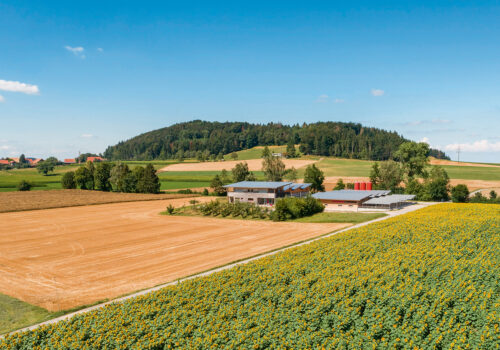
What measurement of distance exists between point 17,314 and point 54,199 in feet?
220

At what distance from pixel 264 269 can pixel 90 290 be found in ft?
40.7

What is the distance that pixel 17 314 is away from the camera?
20.2m

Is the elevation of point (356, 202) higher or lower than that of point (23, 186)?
lower

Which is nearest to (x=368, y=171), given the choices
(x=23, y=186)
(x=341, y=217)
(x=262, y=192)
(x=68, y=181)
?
(x=262, y=192)

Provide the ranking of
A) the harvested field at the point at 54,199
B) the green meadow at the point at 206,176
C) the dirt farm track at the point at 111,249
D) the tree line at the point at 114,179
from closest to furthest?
the dirt farm track at the point at 111,249 → the harvested field at the point at 54,199 → the tree line at the point at 114,179 → the green meadow at the point at 206,176

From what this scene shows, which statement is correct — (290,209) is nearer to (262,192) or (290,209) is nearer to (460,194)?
(262,192)

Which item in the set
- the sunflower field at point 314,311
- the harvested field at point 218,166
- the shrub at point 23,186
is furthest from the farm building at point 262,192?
the harvested field at point 218,166

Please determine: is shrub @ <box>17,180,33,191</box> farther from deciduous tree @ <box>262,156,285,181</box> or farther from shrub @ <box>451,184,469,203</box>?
shrub @ <box>451,184,469,203</box>

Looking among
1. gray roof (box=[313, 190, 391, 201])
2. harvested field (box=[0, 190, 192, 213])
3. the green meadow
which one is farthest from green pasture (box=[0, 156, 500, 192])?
gray roof (box=[313, 190, 391, 201])

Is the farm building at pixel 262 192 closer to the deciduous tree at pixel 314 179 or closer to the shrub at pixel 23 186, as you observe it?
the deciduous tree at pixel 314 179

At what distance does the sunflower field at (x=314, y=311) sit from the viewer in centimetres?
1314

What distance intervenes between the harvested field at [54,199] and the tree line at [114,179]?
13.5 feet

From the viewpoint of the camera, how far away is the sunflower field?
43.1 feet

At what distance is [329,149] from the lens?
173125 mm
